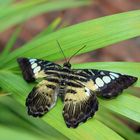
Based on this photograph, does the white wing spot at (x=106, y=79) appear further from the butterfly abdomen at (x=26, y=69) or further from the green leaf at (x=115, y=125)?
the green leaf at (x=115, y=125)

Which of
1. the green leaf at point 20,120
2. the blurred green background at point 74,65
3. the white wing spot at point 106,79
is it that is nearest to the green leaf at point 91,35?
the blurred green background at point 74,65

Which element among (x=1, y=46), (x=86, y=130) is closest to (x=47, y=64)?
(x=86, y=130)

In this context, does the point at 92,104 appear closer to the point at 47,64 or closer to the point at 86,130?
the point at 86,130

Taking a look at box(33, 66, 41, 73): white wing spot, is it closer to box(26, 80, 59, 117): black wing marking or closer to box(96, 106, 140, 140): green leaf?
box(26, 80, 59, 117): black wing marking

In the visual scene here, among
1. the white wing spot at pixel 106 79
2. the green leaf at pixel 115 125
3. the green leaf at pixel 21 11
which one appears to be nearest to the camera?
the white wing spot at pixel 106 79

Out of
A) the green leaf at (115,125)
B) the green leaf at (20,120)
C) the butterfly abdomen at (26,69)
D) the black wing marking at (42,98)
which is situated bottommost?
the green leaf at (115,125)

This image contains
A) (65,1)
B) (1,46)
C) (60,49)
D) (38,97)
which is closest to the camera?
(38,97)
